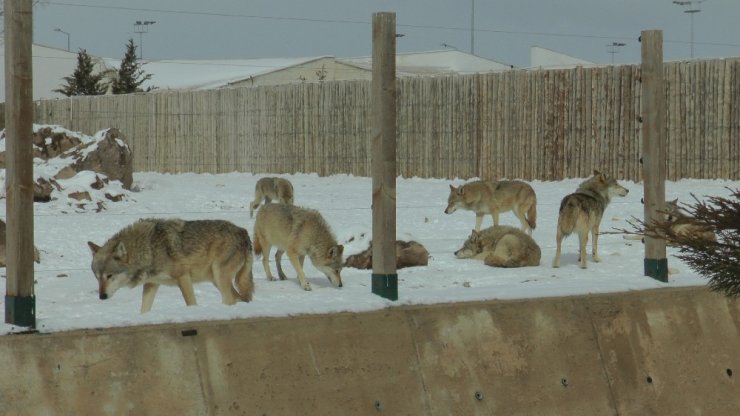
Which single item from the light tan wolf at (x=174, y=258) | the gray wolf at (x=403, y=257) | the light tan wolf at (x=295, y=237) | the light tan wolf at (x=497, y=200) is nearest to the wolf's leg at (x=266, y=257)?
the light tan wolf at (x=295, y=237)

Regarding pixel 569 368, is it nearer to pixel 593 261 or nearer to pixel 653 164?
pixel 653 164

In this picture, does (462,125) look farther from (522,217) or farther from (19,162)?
(19,162)

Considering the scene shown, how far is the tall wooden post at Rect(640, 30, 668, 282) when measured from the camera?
11141 millimetres

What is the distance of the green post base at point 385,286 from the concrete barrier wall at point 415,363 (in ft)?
1.76

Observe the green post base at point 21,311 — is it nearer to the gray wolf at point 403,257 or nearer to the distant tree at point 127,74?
the gray wolf at point 403,257

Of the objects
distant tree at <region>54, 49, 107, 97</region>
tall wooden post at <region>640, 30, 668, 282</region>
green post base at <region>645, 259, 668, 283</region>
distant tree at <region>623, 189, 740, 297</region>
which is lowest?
green post base at <region>645, 259, 668, 283</region>

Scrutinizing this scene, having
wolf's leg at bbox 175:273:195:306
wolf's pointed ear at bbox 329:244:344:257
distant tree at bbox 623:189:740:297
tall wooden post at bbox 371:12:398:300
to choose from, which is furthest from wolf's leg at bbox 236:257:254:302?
distant tree at bbox 623:189:740:297

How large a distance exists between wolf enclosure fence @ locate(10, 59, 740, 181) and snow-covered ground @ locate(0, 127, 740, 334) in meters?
0.97

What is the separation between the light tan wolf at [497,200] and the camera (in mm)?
21016

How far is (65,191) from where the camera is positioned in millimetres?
22203

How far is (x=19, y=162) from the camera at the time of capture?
7578mm

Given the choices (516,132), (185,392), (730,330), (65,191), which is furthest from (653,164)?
(516,132)

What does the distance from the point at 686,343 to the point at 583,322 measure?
0.90 metres

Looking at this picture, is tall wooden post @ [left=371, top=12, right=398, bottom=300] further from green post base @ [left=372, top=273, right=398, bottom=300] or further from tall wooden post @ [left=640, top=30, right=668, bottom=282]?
tall wooden post @ [left=640, top=30, right=668, bottom=282]
